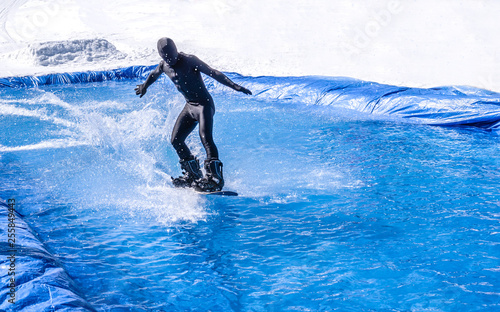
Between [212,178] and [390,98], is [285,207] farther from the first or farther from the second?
[390,98]

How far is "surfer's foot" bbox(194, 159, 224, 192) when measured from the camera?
4.46m

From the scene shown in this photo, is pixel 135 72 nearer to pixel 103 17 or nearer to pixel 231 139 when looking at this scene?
pixel 231 139

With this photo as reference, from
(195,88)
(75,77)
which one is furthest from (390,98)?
(75,77)

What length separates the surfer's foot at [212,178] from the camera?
4457 millimetres

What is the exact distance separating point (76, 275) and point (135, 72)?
1129cm

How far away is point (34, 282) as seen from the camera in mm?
2498

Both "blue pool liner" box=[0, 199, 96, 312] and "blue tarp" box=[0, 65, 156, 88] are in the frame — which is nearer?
"blue pool liner" box=[0, 199, 96, 312]

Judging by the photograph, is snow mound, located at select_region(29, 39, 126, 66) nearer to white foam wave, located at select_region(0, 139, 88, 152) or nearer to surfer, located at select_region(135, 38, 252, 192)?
white foam wave, located at select_region(0, 139, 88, 152)

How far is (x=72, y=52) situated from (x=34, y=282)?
1632cm

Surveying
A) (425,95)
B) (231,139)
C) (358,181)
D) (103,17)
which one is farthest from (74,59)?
(358,181)

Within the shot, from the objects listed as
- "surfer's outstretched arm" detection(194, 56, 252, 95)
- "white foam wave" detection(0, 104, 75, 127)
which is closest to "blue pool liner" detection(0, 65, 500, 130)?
"white foam wave" detection(0, 104, 75, 127)

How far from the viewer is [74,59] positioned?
Result: 54.9 feet

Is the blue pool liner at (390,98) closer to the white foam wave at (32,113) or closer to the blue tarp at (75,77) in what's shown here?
the blue tarp at (75,77)

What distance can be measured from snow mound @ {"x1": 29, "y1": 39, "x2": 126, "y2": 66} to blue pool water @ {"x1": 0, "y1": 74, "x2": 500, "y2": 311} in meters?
8.94
